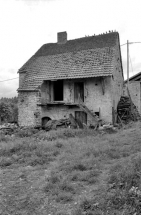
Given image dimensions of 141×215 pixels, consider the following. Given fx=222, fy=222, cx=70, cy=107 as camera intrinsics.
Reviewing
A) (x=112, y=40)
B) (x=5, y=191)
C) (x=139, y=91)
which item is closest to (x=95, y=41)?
(x=112, y=40)

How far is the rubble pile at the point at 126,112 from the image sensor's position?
1811 centimetres

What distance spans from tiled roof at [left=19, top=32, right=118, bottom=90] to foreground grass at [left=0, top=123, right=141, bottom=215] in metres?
8.74

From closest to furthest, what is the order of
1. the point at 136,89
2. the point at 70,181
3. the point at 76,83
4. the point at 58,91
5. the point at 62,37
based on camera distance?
the point at 70,181, the point at 76,83, the point at 136,89, the point at 58,91, the point at 62,37

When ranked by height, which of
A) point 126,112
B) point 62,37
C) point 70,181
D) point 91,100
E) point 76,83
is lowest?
point 70,181

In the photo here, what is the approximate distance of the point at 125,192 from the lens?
4605mm

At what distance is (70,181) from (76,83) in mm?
12824

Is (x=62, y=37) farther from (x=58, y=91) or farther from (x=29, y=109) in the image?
(x=29, y=109)

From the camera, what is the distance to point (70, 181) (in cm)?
604

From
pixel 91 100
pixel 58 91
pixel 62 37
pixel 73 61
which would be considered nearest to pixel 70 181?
pixel 91 100

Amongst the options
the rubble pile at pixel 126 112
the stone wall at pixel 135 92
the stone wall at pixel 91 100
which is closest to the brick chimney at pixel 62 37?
the stone wall at pixel 91 100

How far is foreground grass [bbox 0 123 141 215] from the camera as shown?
4.51m

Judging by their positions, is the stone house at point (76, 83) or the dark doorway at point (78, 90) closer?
the stone house at point (76, 83)

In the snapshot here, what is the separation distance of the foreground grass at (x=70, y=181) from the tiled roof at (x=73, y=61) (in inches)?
344

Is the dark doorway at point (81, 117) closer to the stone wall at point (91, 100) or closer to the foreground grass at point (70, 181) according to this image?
the stone wall at point (91, 100)
